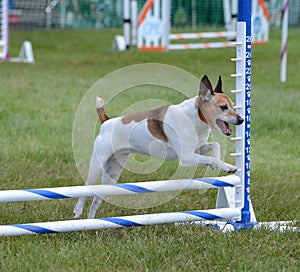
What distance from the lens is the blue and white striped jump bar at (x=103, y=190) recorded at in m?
4.18

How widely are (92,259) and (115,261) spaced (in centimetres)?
13

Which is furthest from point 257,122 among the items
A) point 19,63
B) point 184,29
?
point 184,29

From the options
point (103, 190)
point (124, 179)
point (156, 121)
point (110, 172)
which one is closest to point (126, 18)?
point (124, 179)

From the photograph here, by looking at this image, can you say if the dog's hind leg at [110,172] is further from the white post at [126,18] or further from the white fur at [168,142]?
the white post at [126,18]

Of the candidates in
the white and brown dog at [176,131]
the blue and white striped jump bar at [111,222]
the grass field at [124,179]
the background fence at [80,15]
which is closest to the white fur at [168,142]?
the white and brown dog at [176,131]

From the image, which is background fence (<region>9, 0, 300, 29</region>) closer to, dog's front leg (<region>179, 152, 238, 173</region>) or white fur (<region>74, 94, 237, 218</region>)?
white fur (<region>74, 94, 237, 218</region>)

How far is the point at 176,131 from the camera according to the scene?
172 inches

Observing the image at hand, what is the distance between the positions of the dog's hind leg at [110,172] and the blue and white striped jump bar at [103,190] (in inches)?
20.0

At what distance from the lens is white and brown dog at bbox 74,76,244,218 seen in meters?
4.33

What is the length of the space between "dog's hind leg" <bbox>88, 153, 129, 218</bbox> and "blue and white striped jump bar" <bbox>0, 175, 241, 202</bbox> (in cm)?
51

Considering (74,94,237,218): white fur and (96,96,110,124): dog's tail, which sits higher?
(96,96,110,124): dog's tail

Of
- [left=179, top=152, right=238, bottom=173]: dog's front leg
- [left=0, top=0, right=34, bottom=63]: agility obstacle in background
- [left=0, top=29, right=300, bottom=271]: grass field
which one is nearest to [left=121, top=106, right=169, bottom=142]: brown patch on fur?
[left=179, top=152, right=238, bottom=173]: dog's front leg

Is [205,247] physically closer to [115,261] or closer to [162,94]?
[115,261]

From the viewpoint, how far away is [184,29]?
76.3 feet
